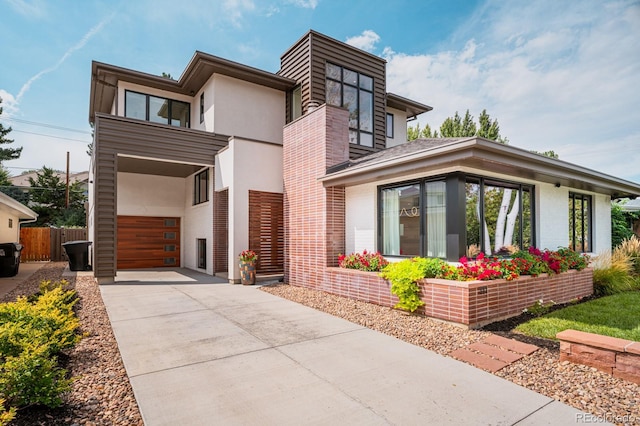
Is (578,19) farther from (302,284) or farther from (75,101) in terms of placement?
(75,101)

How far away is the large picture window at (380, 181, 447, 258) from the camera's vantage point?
22.2 feet

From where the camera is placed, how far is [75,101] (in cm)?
1925

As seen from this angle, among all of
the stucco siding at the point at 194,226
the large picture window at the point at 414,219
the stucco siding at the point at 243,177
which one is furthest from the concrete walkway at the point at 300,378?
the stucco siding at the point at 194,226

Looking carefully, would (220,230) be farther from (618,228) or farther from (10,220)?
(618,228)

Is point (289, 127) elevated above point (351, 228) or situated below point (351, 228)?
above

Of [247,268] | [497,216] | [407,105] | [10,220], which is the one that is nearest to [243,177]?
[247,268]

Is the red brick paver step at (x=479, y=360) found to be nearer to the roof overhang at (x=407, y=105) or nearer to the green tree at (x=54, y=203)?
the roof overhang at (x=407, y=105)

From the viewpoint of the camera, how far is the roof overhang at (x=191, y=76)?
36.8ft

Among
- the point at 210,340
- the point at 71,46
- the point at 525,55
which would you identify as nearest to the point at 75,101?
the point at 71,46

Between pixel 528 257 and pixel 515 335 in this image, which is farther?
pixel 528 257

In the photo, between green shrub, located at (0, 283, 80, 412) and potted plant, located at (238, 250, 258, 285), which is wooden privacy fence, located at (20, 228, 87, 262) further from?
green shrub, located at (0, 283, 80, 412)

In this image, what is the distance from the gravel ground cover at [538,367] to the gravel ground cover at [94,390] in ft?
11.3

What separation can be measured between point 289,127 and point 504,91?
1193cm

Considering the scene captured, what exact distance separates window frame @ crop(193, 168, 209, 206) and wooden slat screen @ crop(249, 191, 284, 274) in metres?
2.76
